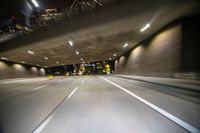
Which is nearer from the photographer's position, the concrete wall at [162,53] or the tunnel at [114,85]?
the tunnel at [114,85]

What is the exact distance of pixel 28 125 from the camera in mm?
5129

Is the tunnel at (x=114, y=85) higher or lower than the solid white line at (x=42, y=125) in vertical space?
higher

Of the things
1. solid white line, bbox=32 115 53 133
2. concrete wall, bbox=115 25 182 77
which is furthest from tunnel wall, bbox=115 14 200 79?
solid white line, bbox=32 115 53 133

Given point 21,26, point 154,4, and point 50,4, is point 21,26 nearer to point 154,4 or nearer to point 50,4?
point 50,4

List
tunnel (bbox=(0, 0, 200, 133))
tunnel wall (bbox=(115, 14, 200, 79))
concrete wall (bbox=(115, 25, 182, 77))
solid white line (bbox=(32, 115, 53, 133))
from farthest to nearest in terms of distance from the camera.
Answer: concrete wall (bbox=(115, 25, 182, 77)) < tunnel wall (bbox=(115, 14, 200, 79)) < tunnel (bbox=(0, 0, 200, 133)) < solid white line (bbox=(32, 115, 53, 133))

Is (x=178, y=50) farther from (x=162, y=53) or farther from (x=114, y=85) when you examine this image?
(x=114, y=85)

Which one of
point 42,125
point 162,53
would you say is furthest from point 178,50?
point 42,125

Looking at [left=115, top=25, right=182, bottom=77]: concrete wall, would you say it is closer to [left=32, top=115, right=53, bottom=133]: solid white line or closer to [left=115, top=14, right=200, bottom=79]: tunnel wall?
[left=115, top=14, right=200, bottom=79]: tunnel wall

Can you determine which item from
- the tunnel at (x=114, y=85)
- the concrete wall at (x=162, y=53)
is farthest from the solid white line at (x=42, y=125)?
the concrete wall at (x=162, y=53)

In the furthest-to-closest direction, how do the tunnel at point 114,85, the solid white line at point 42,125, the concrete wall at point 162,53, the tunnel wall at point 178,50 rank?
the concrete wall at point 162,53 → the tunnel wall at point 178,50 → the tunnel at point 114,85 → the solid white line at point 42,125

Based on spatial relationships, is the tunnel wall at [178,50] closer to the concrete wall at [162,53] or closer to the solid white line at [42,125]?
the concrete wall at [162,53]

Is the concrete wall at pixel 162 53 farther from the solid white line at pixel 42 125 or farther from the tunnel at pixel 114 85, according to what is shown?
the solid white line at pixel 42 125

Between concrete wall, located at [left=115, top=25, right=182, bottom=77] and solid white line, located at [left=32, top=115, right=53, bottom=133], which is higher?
concrete wall, located at [left=115, top=25, right=182, bottom=77]

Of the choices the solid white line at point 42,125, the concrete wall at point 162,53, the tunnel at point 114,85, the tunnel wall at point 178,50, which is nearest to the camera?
the solid white line at point 42,125
